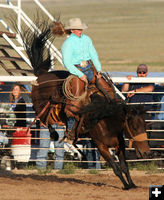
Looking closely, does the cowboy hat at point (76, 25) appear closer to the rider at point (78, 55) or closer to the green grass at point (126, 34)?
the rider at point (78, 55)

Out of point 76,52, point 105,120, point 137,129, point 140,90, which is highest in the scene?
point 76,52

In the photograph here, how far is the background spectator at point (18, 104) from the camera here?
985 centimetres

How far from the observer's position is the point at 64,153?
10.3m

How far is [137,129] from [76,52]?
4.34 ft

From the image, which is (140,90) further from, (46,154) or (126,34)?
(126,34)

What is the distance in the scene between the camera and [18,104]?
9.92 meters

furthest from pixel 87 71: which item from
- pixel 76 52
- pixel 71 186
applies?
pixel 71 186

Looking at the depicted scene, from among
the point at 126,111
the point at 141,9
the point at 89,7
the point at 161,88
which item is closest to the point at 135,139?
the point at 126,111

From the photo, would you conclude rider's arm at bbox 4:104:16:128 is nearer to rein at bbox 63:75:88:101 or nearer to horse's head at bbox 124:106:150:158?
rein at bbox 63:75:88:101

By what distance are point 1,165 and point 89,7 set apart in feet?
218

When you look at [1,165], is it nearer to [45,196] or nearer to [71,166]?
[71,166]

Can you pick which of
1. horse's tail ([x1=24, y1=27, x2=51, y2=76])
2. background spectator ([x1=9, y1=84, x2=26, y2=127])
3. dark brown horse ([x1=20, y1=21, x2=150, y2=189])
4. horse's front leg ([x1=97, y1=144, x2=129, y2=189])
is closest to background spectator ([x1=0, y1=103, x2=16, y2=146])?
background spectator ([x1=9, y1=84, x2=26, y2=127])

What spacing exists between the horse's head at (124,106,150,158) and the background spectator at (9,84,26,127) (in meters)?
2.56

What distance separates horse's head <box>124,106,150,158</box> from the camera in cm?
772
